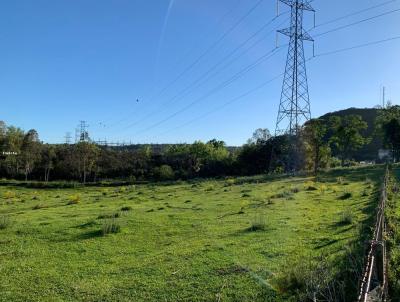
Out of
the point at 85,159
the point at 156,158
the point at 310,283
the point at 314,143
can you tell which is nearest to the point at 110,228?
the point at 310,283

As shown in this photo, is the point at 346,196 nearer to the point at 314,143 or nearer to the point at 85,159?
the point at 314,143

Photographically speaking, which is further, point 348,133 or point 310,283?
point 348,133

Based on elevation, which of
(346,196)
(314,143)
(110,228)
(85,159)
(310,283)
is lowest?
(110,228)

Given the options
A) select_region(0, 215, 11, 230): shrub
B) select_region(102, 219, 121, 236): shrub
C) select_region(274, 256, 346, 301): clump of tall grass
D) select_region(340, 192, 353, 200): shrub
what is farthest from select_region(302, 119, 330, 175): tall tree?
select_region(274, 256, 346, 301): clump of tall grass

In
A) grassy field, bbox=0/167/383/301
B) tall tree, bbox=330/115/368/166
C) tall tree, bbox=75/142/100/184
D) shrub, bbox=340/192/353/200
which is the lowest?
grassy field, bbox=0/167/383/301

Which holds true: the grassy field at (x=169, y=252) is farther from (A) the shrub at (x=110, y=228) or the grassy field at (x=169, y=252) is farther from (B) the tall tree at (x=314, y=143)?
(B) the tall tree at (x=314, y=143)

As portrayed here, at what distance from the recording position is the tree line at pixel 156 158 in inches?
2793

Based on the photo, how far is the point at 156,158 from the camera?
95.8 meters

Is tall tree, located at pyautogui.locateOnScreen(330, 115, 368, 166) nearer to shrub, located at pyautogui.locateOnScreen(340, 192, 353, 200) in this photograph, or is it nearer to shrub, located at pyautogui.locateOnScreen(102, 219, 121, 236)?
shrub, located at pyautogui.locateOnScreen(340, 192, 353, 200)

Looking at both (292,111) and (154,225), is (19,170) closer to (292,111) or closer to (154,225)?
(292,111)

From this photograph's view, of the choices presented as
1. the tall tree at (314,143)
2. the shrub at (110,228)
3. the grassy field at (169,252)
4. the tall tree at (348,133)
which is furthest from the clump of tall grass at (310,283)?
the tall tree at (348,133)

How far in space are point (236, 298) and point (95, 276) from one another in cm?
404

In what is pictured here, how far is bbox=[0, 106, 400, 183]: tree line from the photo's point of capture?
70.9 m

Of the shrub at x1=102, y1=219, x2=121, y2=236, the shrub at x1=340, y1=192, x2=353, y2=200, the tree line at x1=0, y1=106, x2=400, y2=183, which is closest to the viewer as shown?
the shrub at x1=102, y1=219, x2=121, y2=236
